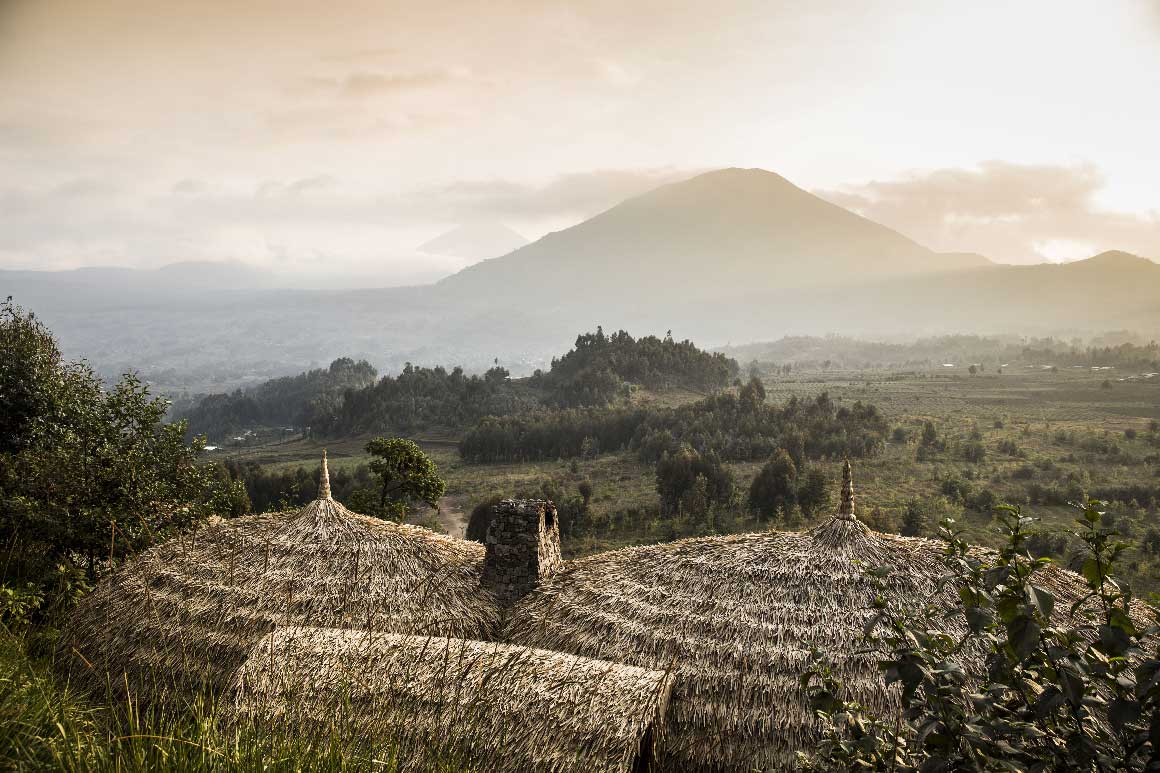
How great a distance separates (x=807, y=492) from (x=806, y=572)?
28.4 metres

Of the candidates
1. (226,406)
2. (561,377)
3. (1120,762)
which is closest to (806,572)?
(1120,762)

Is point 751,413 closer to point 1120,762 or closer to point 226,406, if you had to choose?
point 1120,762

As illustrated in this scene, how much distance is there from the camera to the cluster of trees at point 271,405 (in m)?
110

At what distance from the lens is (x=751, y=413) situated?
194 feet

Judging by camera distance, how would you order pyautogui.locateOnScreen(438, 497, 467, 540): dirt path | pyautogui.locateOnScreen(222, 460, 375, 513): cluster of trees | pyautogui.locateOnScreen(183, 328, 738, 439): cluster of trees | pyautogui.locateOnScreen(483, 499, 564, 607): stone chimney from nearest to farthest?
pyautogui.locateOnScreen(483, 499, 564, 607): stone chimney
pyautogui.locateOnScreen(438, 497, 467, 540): dirt path
pyautogui.locateOnScreen(222, 460, 375, 513): cluster of trees
pyautogui.locateOnScreen(183, 328, 738, 439): cluster of trees

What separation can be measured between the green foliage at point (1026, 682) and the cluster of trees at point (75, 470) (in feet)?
35.2

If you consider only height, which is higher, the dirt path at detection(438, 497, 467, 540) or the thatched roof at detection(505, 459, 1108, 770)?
the thatched roof at detection(505, 459, 1108, 770)

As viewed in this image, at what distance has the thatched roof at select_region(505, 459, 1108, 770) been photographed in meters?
8.50

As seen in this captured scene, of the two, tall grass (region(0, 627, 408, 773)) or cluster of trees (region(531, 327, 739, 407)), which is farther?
cluster of trees (region(531, 327, 739, 407))

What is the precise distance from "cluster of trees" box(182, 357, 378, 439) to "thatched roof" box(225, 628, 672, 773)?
319 ft

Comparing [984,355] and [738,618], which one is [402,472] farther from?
[984,355]

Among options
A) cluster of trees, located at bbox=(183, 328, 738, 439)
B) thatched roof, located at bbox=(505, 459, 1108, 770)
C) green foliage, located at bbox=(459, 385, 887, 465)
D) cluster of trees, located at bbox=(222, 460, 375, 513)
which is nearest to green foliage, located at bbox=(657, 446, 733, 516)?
green foliage, located at bbox=(459, 385, 887, 465)

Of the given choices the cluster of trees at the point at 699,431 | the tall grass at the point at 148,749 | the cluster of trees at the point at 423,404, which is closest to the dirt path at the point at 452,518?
the cluster of trees at the point at 699,431

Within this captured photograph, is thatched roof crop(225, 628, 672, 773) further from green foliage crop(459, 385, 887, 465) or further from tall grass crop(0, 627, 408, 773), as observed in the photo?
green foliage crop(459, 385, 887, 465)
